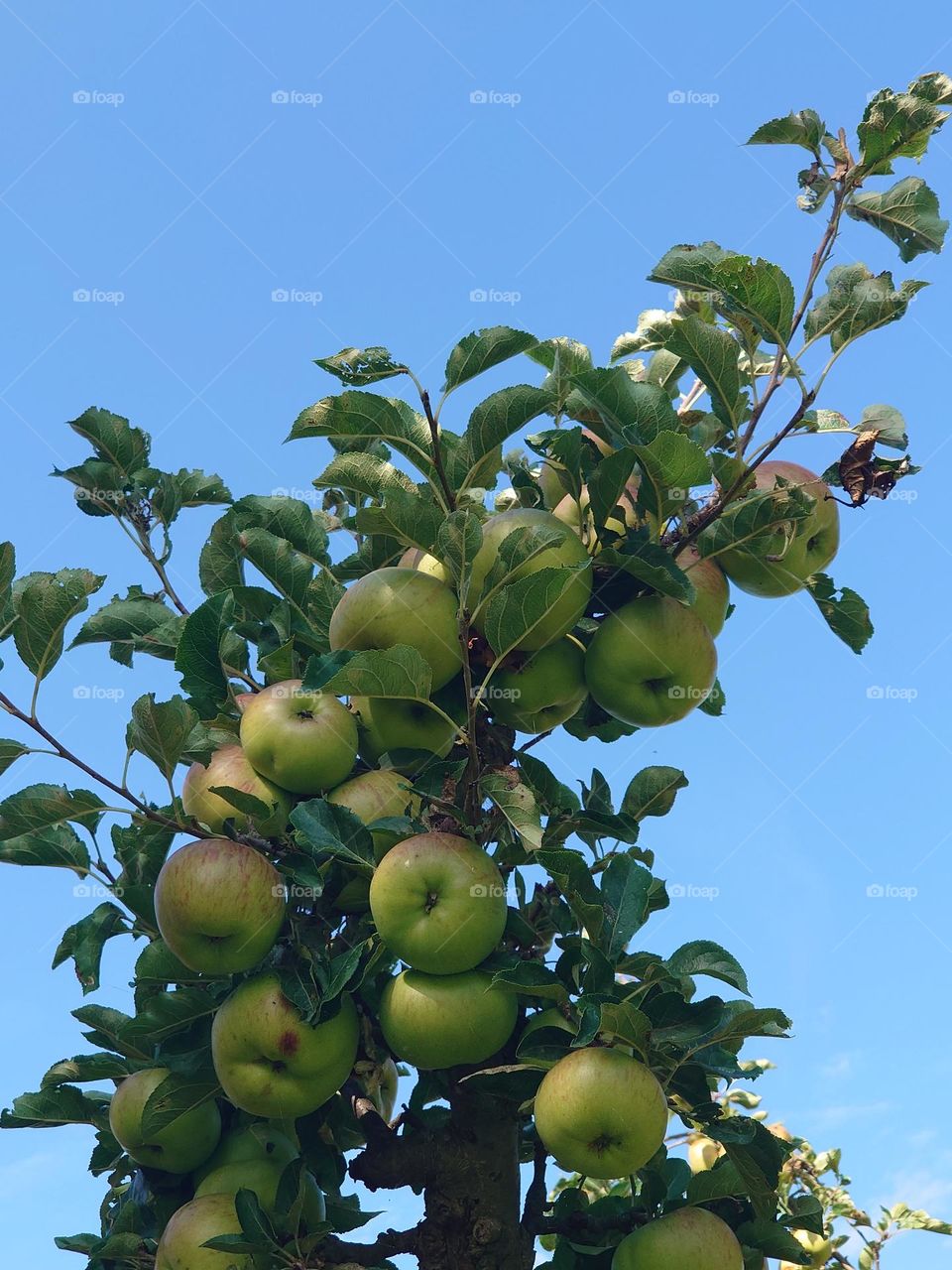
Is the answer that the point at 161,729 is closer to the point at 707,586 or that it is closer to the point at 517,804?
the point at 517,804

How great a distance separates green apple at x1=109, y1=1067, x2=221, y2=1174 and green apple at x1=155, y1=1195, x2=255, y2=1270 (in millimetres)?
211

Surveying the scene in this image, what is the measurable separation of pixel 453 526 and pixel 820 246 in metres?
1.32

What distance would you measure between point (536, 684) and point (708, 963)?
895mm

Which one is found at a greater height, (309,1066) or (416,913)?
(416,913)

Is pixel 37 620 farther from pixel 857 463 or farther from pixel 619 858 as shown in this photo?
pixel 857 463

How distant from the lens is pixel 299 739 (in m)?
3.36

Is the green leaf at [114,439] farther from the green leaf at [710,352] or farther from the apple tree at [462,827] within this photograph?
the green leaf at [710,352]

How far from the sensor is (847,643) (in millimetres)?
3977

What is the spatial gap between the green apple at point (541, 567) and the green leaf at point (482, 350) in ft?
1.34

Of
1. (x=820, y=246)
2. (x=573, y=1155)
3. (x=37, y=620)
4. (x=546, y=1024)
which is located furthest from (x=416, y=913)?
(x=820, y=246)

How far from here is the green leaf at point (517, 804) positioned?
3.13 metres

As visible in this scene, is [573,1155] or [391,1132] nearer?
[573,1155]

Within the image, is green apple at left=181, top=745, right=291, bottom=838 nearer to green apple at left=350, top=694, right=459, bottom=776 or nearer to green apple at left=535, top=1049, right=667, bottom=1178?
green apple at left=350, top=694, right=459, bottom=776

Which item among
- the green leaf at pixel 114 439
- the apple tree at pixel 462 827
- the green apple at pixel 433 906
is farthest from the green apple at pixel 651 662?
the green leaf at pixel 114 439
